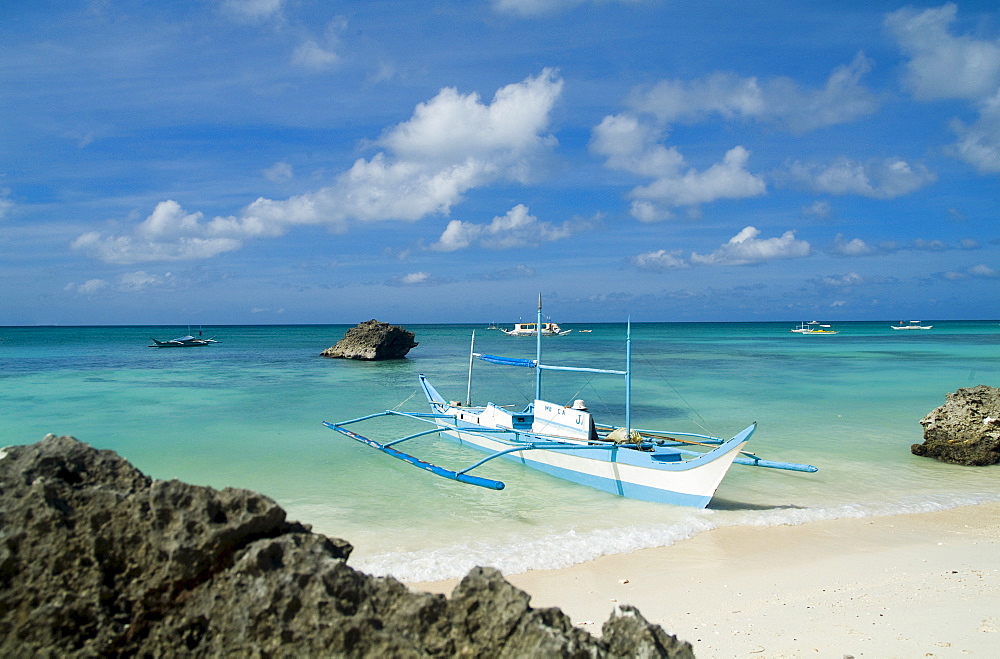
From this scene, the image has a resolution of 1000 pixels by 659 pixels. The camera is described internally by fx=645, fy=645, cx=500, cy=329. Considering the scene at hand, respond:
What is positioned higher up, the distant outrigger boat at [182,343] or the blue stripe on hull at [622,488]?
the distant outrigger boat at [182,343]

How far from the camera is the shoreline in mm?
5422

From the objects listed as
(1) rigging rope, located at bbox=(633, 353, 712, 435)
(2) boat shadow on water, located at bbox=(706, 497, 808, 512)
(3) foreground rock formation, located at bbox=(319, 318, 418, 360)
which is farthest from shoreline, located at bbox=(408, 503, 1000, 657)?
(3) foreground rock formation, located at bbox=(319, 318, 418, 360)

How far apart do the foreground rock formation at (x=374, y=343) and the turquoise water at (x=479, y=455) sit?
264 inches

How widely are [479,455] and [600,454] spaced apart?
431 cm

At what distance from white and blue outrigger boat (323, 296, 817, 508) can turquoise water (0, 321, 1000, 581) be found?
0.30 m

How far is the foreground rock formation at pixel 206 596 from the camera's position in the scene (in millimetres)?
2803

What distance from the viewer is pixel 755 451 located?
50.5 feet

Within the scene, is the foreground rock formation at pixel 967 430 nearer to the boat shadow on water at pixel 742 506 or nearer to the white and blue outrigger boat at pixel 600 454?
the white and blue outrigger boat at pixel 600 454

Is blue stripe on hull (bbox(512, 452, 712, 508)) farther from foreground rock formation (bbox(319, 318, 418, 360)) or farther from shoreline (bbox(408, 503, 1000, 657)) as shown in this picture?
foreground rock formation (bbox(319, 318, 418, 360))

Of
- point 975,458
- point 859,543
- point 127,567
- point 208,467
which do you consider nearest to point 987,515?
point 859,543

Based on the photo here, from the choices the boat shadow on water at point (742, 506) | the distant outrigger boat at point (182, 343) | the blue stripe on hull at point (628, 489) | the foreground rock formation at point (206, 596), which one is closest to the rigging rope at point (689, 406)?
the blue stripe on hull at point (628, 489)

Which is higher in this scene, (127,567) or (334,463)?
(127,567)

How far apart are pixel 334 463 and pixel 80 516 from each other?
1158 centimetres

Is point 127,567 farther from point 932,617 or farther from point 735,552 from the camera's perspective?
point 735,552
